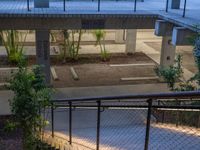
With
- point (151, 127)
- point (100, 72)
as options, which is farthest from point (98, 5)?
point (151, 127)

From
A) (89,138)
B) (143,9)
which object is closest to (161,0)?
(143,9)

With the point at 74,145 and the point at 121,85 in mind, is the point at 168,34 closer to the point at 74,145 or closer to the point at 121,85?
the point at 121,85

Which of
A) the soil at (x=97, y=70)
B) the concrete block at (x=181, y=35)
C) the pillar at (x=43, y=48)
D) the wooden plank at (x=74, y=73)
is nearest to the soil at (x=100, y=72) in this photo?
the soil at (x=97, y=70)

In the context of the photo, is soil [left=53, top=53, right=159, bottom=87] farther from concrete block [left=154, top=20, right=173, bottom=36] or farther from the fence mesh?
the fence mesh

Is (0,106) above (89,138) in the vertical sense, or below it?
below

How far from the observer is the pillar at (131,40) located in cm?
1869

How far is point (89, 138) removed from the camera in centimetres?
676

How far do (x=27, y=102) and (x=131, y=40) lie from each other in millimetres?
13245

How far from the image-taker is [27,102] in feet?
19.9

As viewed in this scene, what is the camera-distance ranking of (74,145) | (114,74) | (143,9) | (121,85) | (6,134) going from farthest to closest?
(114,74) → (121,85) → (143,9) → (6,134) → (74,145)

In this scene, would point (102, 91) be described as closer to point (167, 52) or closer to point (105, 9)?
point (105, 9)

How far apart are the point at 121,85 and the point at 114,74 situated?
59.5 inches

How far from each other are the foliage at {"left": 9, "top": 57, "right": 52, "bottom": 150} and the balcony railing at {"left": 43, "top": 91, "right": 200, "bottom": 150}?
0.43 meters

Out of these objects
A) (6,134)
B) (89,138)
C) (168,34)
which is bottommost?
(6,134)
